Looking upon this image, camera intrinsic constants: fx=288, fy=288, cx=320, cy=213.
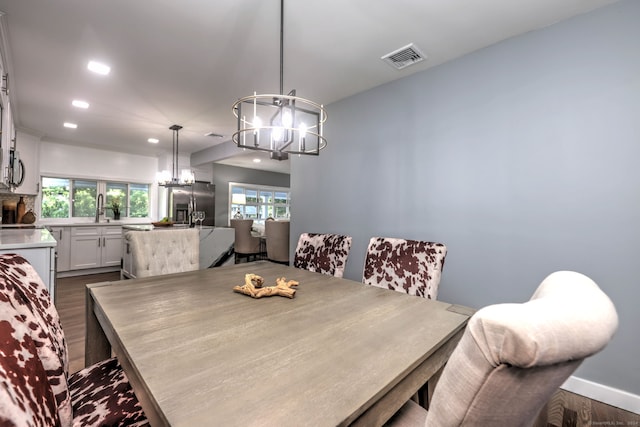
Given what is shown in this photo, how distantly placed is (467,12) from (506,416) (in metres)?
2.30

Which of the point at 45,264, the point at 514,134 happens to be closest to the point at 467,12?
the point at 514,134

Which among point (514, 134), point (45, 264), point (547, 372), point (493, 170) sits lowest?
point (45, 264)

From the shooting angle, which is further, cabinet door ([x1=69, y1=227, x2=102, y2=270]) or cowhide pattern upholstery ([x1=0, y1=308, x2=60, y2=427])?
cabinet door ([x1=69, y1=227, x2=102, y2=270])

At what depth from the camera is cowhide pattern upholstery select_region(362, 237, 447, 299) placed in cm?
170

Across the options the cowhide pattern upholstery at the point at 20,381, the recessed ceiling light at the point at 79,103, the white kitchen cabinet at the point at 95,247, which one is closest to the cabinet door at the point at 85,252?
the white kitchen cabinet at the point at 95,247

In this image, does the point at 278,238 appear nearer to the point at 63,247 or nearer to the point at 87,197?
the point at 63,247

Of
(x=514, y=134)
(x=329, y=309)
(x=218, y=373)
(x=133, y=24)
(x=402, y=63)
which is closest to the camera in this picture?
(x=218, y=373)

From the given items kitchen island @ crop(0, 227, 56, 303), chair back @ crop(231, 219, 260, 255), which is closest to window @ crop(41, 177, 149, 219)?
chair back @ crop(231, 219, 260, 255)

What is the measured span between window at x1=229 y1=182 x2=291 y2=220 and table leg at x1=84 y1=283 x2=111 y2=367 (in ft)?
20.6

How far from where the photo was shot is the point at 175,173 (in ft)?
19.7

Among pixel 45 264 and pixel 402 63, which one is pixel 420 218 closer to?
pixel 402 63

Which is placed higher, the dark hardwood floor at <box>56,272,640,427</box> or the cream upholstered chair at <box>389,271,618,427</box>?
the cream upholstered chair at <box>389,271,618,427</box>

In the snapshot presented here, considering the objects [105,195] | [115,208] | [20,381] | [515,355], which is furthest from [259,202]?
[515,355]

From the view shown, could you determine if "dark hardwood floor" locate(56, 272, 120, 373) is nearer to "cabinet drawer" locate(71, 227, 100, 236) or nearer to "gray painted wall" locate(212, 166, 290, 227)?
"cabinet drawer" locate(71, 227, 100, 236)
